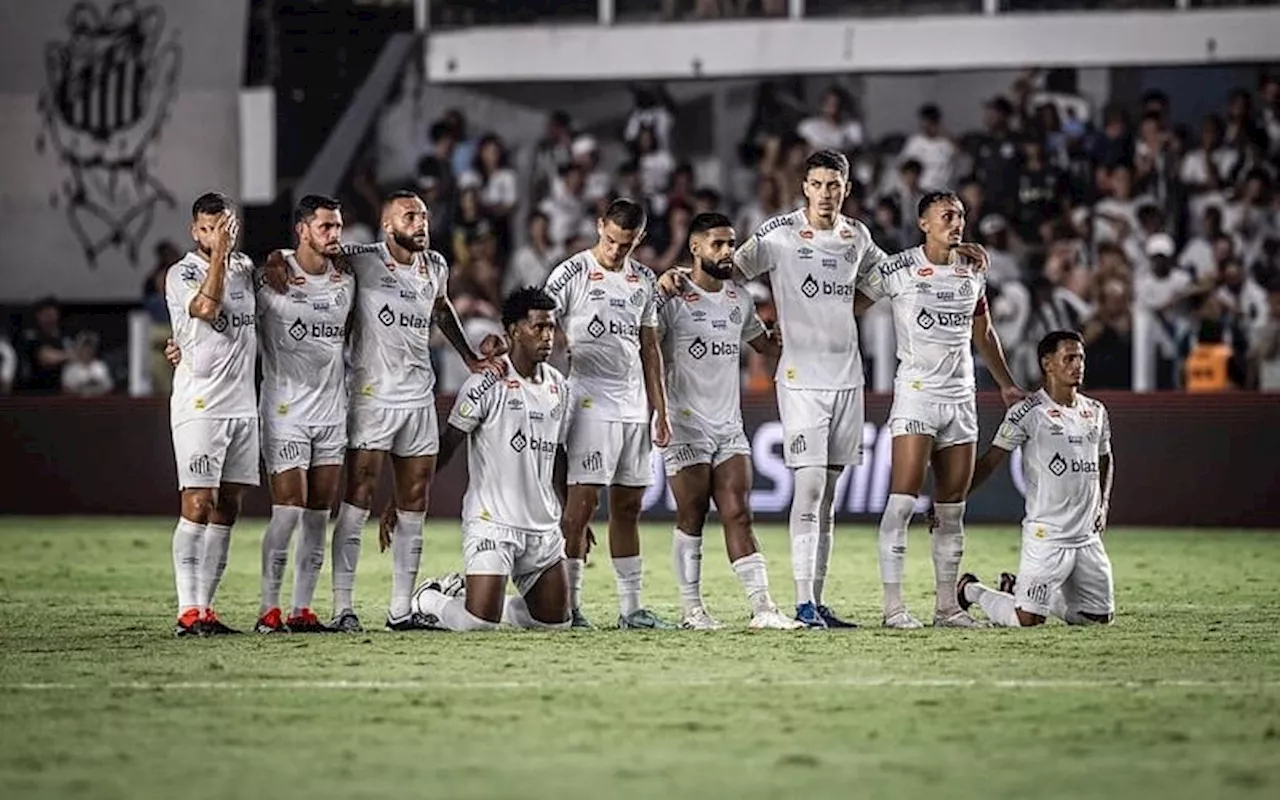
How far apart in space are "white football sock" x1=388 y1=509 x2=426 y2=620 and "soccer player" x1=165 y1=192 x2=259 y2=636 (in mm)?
847

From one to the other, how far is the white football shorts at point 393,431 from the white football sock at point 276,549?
1.79ft

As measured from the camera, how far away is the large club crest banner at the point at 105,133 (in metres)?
29.2

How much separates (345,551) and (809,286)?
283 cm

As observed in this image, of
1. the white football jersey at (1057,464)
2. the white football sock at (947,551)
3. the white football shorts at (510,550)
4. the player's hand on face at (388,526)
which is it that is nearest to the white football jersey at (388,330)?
the player's hand on face at (388,526)

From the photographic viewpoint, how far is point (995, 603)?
13.5m

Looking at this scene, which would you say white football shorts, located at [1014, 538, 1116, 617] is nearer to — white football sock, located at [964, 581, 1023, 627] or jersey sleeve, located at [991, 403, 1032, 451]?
white football sock, located at [964, 581, 1023, 627]

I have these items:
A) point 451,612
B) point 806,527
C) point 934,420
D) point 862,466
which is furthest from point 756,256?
point 862,466

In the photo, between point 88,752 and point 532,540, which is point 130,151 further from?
point 88,752

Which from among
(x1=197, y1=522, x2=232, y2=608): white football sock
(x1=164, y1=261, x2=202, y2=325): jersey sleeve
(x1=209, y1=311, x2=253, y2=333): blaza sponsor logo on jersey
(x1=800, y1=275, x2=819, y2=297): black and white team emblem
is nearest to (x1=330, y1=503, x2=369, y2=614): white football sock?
(x1=197, y1=522, x2=232, y2=608): white football sock

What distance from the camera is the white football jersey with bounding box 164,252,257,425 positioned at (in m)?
12.8

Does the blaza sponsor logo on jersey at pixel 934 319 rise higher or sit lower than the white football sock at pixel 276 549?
higher

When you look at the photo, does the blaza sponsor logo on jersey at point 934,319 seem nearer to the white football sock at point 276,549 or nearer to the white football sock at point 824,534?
the white football sock at point 824,534

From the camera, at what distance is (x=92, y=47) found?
29656 millimetres

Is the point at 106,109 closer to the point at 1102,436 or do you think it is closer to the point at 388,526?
the point at 388,526
